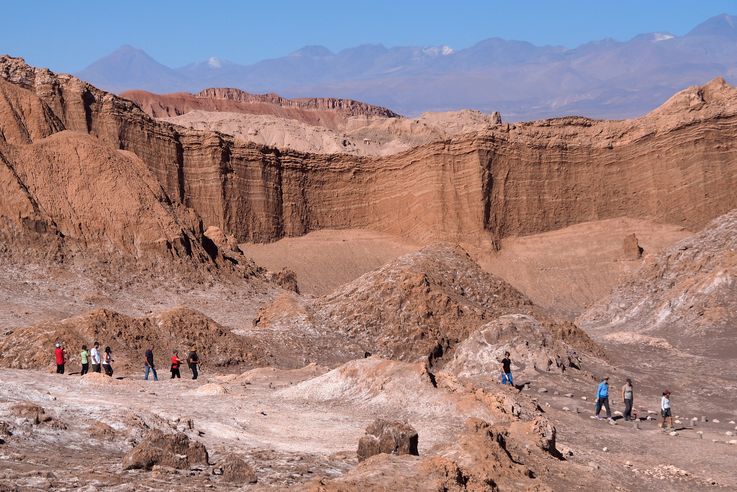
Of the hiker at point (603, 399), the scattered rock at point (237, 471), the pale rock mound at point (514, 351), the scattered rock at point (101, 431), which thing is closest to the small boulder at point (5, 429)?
the scattered rock at point (101, 431)

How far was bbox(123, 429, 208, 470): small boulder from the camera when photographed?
11734 millimetres

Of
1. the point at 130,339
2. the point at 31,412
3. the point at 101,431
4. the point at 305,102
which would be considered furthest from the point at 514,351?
the point at 305,102

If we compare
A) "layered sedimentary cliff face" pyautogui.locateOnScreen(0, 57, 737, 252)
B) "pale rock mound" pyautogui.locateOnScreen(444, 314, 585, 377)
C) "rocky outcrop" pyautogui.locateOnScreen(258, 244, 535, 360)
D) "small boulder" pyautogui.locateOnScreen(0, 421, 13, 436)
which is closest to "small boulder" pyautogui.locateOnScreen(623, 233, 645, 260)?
"layered sedimentary cliff face" pyautogui.locateOnScreen(0, 57, 737, 252)

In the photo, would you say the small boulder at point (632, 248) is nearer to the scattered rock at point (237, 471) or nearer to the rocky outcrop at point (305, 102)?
the scattered rock at point (237, 471)

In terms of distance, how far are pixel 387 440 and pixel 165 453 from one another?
261cm

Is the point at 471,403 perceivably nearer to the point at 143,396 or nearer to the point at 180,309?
the point at 143,396

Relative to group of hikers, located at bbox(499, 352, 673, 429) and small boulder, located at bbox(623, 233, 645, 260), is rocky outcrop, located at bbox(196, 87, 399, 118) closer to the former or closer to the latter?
small boulder, located at bbox(623, 233, 645, 260)

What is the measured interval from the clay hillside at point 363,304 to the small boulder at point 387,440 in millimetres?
28

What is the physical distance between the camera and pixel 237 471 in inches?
462

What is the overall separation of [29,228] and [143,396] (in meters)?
21.1

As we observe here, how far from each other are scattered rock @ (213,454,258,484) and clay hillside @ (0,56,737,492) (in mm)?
21

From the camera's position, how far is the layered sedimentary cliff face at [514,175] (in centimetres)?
5825

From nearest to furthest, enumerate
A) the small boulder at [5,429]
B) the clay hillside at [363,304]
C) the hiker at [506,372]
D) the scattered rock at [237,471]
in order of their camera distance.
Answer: the scattered rock at [237,471] → the small boulder at [5,429] → the clay hillside at [363,304] → the hiker at [506,372]

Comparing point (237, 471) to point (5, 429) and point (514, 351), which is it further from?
point (514, 351)
